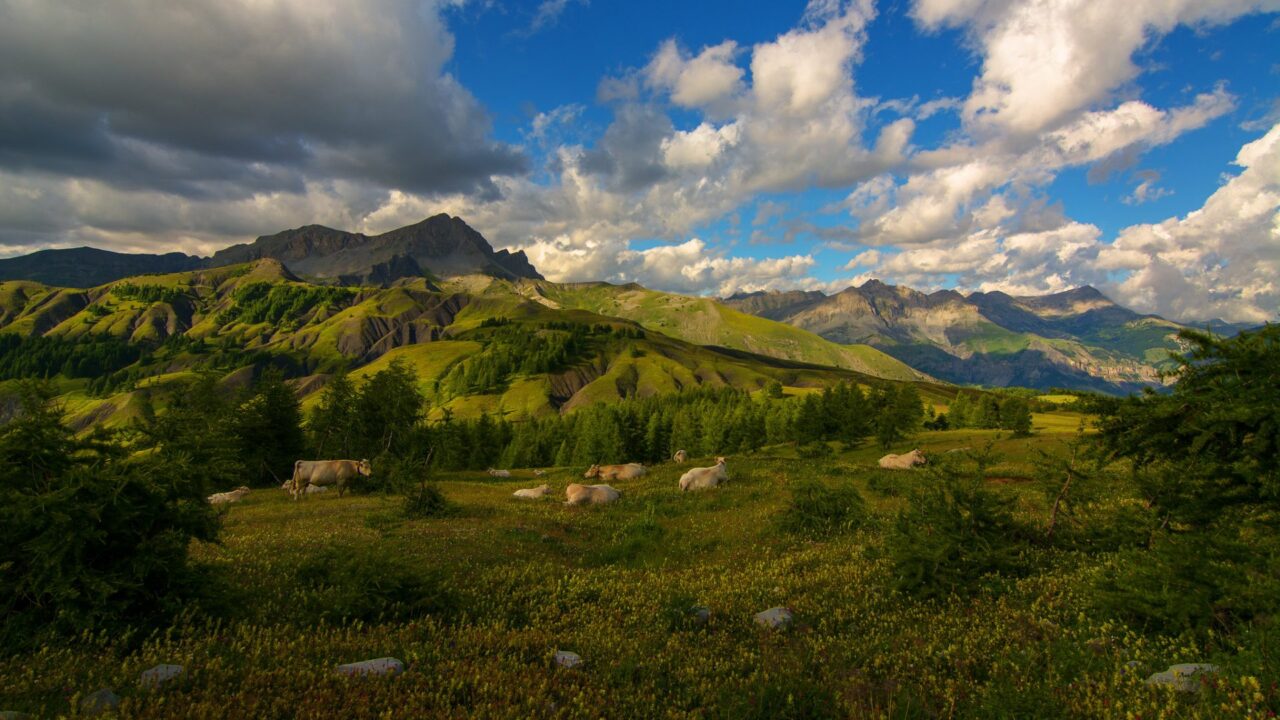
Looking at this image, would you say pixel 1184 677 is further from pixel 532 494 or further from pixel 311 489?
pixel 311 489

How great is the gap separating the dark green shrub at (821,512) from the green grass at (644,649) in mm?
2893

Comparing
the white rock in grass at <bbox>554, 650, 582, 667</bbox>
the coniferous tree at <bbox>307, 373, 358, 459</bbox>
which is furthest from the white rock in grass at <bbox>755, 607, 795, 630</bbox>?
the coniferous tree at <bbox>307, 373, 358, 459</bbox>

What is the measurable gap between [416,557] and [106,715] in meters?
9.57

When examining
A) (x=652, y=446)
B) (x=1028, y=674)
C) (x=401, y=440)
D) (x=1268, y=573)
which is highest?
(x=1268, y=573)

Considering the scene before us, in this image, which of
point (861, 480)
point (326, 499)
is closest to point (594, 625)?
point (326, 499)

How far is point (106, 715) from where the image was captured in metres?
5.37

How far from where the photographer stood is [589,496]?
29.4 m

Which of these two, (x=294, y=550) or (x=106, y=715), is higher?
(x=106, y=715)

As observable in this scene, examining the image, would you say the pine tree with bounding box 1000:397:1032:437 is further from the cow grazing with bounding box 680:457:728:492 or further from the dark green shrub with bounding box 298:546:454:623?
the dark green shrub with bounding box 298:546:454:623

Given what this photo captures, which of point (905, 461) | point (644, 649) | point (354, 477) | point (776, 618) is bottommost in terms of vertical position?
point (905, 461)

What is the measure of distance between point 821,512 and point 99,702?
20397 millimetres

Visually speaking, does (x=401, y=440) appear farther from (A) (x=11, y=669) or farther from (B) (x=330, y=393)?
(A) (x=11, y=669)

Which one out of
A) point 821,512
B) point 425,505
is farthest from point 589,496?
point 821,512

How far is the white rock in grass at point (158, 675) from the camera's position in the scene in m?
6.47
